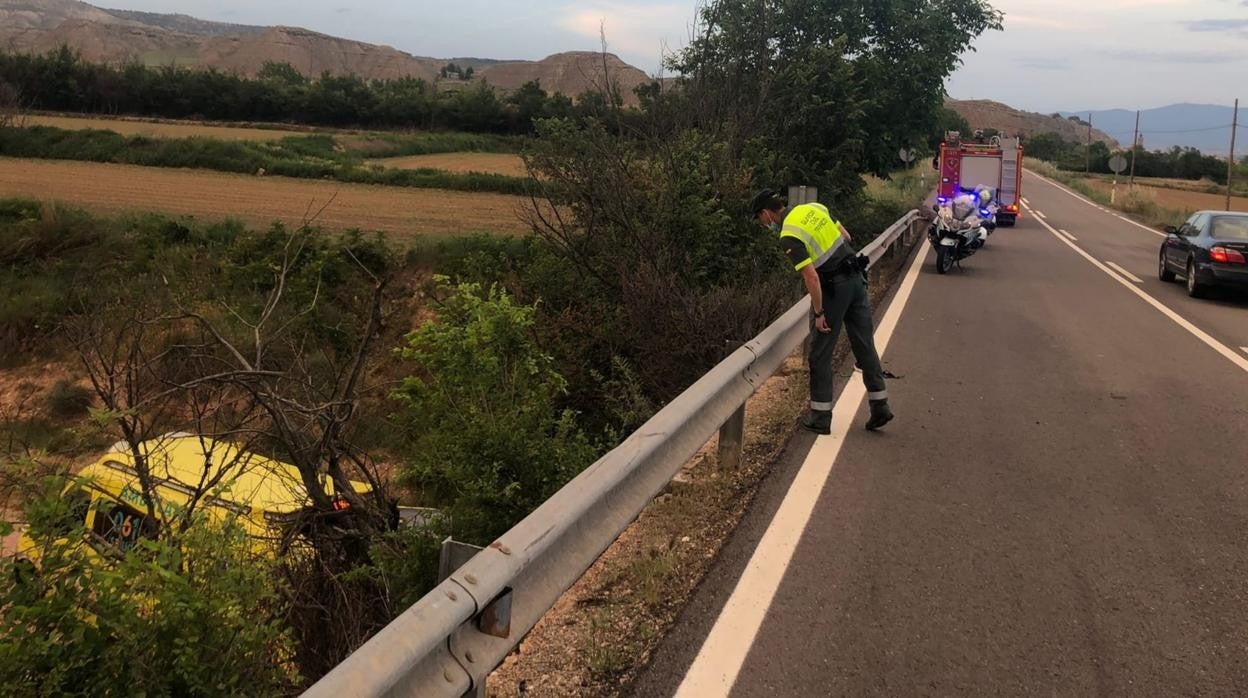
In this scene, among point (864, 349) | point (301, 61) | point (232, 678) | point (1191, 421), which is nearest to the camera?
point (232, 678)

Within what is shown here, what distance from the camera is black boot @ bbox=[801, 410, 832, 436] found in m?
6.59

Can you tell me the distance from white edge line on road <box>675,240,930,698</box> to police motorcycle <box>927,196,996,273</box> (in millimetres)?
11458

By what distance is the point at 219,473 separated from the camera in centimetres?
390

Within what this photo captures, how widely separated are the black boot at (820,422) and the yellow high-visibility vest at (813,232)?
1.06 metres

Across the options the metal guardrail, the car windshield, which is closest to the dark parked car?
the car windshield

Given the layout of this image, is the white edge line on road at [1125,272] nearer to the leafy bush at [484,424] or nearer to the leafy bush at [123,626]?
the leafy bush at [484,424]

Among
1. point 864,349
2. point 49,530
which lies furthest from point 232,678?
point 864,349

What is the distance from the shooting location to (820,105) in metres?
18.2

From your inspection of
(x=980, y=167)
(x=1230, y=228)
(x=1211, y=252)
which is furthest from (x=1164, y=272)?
(x=980, y=167)

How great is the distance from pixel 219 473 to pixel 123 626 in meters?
1.17

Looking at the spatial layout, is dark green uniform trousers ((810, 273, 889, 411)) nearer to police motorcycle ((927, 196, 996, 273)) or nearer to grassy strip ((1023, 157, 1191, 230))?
police motorcycle ((927, 196, 996, 273))

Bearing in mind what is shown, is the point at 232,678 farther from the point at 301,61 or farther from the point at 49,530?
the point at 301,61

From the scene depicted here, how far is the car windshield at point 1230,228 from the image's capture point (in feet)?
47.0

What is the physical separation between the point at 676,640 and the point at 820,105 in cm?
1618
